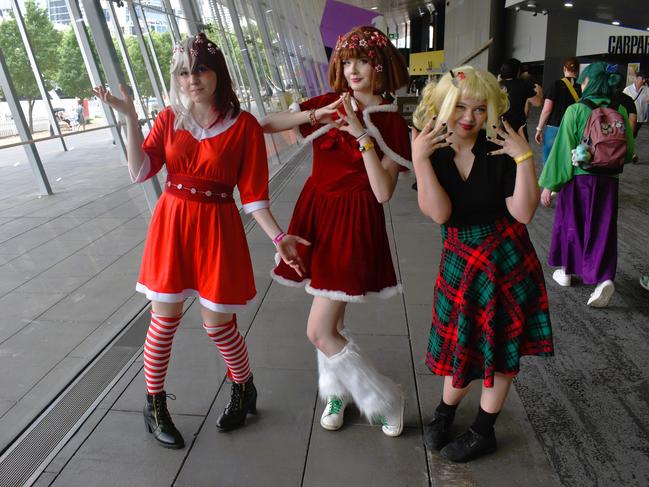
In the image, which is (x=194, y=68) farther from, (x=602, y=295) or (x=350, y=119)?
(x=602, y=295)

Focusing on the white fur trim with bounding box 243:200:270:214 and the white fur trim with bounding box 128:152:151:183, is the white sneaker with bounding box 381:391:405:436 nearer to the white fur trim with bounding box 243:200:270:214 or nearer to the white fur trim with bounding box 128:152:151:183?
the white fur trim with bounding box 243:200:270:214

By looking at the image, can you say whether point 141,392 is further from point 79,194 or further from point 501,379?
point 79,194

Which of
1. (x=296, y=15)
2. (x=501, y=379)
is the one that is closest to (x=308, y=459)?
(x=501, y=379)

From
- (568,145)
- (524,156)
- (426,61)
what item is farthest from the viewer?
(426,61)

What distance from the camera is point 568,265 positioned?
3.46 metres

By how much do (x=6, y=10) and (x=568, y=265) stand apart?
5.31 meters

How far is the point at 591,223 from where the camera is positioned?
3238 mm

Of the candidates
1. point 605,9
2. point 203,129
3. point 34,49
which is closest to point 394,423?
point 203,129

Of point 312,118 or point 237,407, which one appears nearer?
point 312,118

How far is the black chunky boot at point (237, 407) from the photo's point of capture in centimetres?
205

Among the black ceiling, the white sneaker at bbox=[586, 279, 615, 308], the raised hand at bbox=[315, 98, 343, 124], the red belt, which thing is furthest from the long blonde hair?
the black ceiling

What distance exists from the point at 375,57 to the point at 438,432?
4.70 feet

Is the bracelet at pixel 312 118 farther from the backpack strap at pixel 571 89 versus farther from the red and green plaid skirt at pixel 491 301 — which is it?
the backpack strap at pixel 571 89

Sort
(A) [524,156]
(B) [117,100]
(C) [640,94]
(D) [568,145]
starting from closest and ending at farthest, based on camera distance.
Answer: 1. (A) [524,156]
2. (B) [117,100]
3. (D) [568,145]
4. (C) [640,94]
